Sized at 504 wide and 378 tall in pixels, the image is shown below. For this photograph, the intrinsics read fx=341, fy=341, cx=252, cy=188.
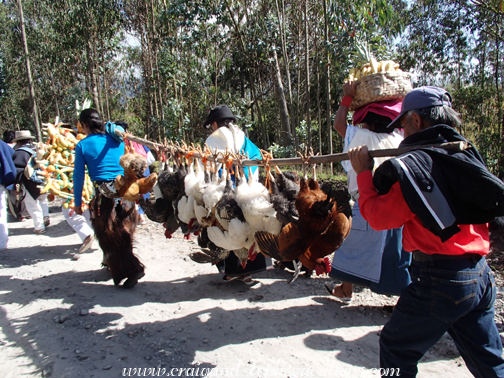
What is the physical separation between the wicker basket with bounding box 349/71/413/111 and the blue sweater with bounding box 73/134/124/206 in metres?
2.59

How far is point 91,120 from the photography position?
141 inches

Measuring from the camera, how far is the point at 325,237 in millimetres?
1864

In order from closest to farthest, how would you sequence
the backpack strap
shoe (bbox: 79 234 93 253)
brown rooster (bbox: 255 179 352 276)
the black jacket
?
the black jacket, brown rooster (bbox: 255 179 352 276), shoe (bbox: 79 234 93 253), the backpack strap

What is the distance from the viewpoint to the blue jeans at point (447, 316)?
5.01 feet

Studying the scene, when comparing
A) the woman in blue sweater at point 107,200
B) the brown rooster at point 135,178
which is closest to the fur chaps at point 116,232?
the woman in blue sweater at point 107,200

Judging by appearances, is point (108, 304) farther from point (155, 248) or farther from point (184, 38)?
point (184, 38)

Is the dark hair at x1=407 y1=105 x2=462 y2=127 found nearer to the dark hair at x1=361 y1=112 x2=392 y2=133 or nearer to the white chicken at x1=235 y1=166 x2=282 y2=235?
the dark hair at x1=361 y1=112 x2=392 y2=133

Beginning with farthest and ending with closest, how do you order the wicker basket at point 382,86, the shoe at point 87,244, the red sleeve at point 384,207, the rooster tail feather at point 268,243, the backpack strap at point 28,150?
1. the backpack strap at point 28,150
2. the shoe at point 87,244
3. the wicker basket at point 382,86
4. the rooster tail feather at point 268,243
5. the red sleeve at point 384,207

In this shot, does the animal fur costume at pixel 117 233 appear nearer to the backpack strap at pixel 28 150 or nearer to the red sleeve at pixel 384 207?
the red sleeve at pixel 384 207

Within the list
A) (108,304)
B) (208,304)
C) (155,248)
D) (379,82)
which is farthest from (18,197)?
(379,82)

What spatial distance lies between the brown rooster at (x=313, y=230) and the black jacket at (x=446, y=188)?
0.45m

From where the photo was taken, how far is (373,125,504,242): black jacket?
1.35 m

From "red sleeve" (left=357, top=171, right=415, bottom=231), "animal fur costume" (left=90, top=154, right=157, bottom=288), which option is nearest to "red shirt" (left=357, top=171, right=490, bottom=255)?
"red sleeve" (left=357, top=171, right=415, bottom=231)

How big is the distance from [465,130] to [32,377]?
464 inches
